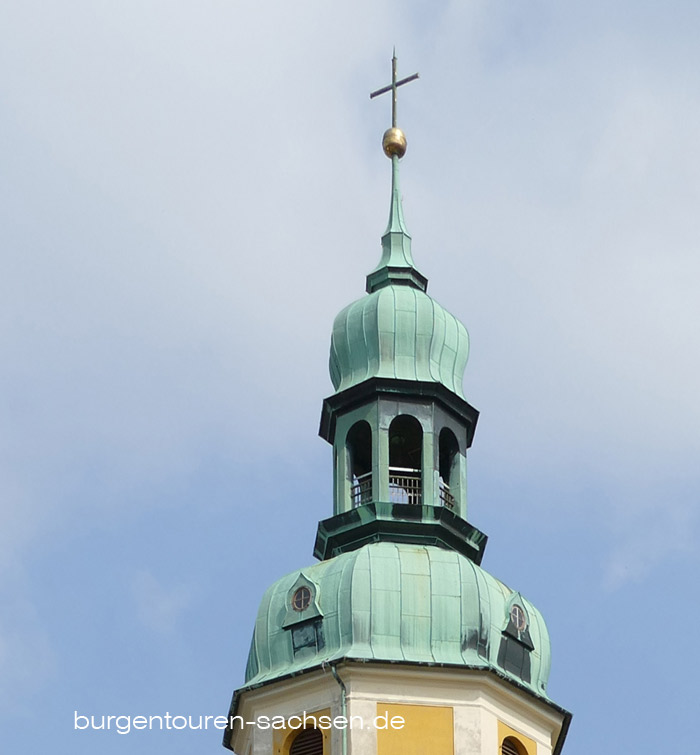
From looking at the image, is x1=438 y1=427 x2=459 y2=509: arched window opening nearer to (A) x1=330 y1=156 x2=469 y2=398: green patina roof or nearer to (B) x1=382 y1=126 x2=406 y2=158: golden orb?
(A) x1=330 y1=156 x2=469 y2=398: green patina roof

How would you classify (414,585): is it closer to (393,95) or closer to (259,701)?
(259,701)

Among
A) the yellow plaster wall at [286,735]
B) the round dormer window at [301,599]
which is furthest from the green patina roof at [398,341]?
the yellow plaster wall at [286,735]

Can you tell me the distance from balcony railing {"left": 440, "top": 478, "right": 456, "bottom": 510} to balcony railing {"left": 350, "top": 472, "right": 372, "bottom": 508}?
1115 millimetres

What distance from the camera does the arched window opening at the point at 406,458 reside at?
4712cm

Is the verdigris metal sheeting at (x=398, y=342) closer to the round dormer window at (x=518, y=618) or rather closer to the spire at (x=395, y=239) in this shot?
the spire at (x=395, y=239)

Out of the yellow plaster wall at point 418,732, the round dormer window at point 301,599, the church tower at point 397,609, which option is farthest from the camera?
the round dormer window at point 301,599

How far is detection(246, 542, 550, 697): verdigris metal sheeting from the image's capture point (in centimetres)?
4388

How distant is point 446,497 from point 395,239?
511cm

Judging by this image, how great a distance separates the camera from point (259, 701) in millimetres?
44344

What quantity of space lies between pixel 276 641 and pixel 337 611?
1108mm

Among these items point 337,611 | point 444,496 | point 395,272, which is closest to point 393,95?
point 395,272

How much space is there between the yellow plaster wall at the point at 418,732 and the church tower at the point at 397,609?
20mm

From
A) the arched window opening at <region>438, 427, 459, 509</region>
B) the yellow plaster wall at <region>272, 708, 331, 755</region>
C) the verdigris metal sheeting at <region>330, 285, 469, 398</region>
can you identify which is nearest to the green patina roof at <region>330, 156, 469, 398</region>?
the verdigris metal sheeting at <region>330, 285, 469, 398</region>

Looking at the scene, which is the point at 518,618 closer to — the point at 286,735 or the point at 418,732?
the point at 418,732
